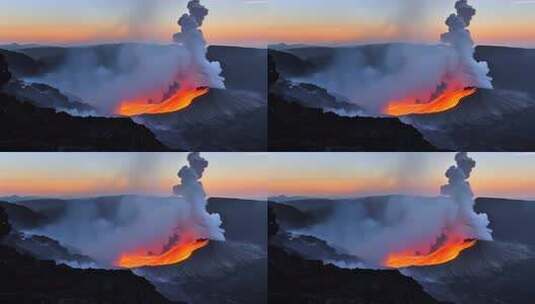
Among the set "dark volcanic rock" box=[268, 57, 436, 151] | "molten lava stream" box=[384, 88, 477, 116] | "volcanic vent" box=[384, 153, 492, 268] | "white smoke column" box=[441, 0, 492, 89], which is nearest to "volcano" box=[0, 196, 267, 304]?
"dark volcanic rock" box=[268, 57, 436, 151]

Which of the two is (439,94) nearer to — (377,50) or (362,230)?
(377,50)

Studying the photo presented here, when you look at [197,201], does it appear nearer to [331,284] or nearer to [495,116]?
[331,284]

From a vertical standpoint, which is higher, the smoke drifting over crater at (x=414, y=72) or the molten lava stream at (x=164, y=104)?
the smoke drifting over crater at (x=414, y=72)

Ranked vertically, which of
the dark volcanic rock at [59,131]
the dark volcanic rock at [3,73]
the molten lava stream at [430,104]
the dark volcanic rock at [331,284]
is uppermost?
the dark volcanic rock at [3,73]

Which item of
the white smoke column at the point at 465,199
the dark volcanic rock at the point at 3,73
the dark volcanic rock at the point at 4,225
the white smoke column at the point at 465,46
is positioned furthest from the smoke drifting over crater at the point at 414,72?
the dark volcanic rock at the point at 4,225

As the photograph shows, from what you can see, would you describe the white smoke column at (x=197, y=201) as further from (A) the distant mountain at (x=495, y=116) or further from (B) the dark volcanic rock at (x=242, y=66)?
(A) the distant mountain at (x=495, y=116)

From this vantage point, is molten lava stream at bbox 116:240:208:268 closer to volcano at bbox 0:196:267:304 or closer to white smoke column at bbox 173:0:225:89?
volcano at bbox 0:196:267:304
